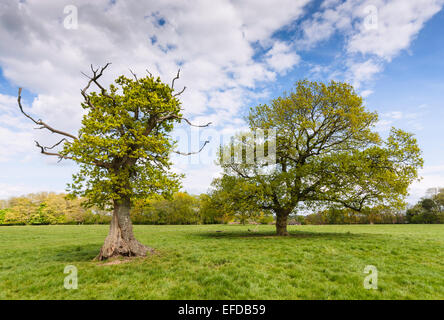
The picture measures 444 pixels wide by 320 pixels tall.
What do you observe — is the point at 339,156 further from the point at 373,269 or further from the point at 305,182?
the point at 373,269

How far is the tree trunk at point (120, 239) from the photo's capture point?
1202 centimetres

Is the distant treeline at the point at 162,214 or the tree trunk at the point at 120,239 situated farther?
the distant treeline at the point at 162,214

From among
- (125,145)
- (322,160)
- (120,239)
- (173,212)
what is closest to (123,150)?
(125,145)

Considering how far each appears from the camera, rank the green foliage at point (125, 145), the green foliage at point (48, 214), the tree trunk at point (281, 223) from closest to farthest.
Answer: the green foliage at point (125, 145) < the tree trunk at point (281, 223) < the green foliage at point (48, 214)

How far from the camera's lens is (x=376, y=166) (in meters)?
18.1

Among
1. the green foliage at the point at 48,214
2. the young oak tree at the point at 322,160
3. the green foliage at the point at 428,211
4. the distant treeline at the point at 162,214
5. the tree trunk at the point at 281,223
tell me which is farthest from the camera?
the green foliage at the point at 48,214

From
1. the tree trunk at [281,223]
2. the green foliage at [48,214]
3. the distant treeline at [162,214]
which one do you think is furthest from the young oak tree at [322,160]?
the green foliage at [48,214]

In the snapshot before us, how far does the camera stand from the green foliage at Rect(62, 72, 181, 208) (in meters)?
11.2

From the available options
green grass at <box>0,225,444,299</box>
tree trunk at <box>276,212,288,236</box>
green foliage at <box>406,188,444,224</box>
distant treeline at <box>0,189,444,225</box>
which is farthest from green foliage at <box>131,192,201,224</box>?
green foliage at <box>406,188,444,224</box>

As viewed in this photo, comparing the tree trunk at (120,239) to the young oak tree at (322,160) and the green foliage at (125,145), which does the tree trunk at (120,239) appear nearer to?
the green foliage at (125,145)
